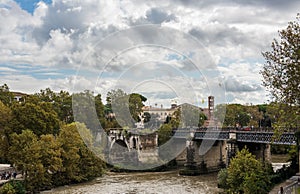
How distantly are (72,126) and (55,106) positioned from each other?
27757mm

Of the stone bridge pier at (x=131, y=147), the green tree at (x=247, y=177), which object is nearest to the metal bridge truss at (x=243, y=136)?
the green tree at (x=247, y=177)

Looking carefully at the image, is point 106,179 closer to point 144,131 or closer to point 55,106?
point 144,131

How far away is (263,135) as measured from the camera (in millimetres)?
41844

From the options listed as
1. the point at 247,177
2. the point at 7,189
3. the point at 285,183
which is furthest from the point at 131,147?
the point at 247,177

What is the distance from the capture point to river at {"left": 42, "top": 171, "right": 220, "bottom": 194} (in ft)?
129

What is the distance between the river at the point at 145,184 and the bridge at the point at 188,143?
4.80m

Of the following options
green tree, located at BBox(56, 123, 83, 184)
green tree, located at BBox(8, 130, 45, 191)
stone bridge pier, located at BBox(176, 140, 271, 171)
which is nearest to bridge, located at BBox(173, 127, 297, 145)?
stone bridge pier, located at BBox(176, 140, 271, 171)

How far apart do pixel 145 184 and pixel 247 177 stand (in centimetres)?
1505

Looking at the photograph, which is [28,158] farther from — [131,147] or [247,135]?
[131,147]

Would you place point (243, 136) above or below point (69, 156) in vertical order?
above

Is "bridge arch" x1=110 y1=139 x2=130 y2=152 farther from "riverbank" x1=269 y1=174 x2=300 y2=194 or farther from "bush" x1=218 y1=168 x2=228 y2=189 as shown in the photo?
"riverbank" x1=269 y1=174 x2=300 y2=194

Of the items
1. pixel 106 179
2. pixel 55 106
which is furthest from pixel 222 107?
pixel 106 179

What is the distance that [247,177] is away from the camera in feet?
102

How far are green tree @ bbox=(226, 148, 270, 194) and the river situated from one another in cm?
530
